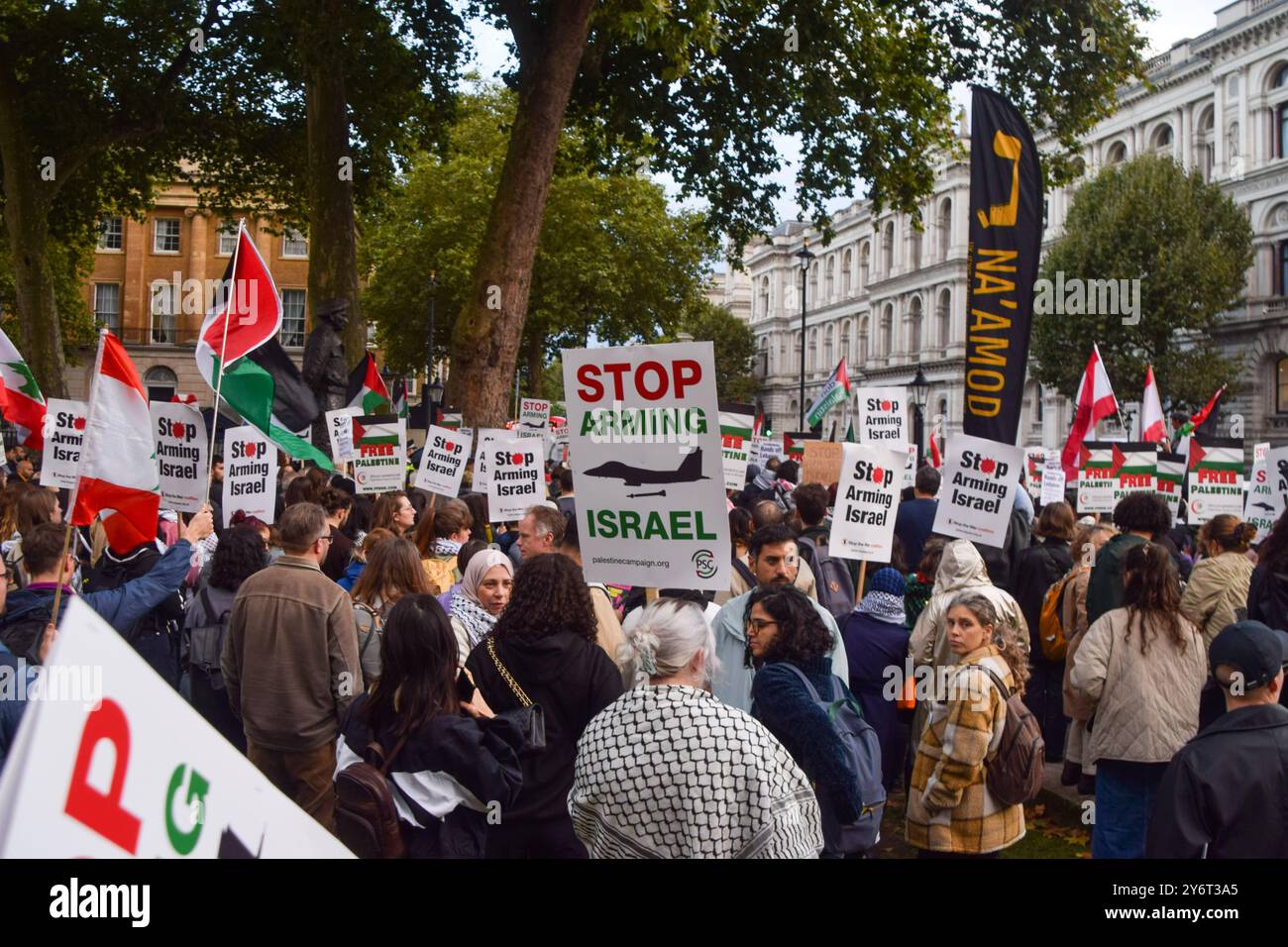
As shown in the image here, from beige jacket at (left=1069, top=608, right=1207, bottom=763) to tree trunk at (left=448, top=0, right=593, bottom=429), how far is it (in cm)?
905

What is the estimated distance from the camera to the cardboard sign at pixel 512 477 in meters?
9.61

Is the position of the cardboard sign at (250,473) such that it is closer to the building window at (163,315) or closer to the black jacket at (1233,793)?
the black jacket at (1233,793)

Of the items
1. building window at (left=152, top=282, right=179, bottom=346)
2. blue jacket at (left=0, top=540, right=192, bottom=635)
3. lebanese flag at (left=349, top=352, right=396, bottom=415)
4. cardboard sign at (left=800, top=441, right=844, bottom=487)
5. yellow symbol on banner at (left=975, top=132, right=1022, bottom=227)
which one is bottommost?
blue jacket at (left=0, top=540, right=192, bottom=635)

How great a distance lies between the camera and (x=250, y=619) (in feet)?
16.3

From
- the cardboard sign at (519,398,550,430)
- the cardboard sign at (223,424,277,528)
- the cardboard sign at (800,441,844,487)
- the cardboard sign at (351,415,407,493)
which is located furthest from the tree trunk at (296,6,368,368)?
the cardboard sign at (223,424,277,528)

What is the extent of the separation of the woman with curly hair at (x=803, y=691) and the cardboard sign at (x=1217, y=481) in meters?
8.06

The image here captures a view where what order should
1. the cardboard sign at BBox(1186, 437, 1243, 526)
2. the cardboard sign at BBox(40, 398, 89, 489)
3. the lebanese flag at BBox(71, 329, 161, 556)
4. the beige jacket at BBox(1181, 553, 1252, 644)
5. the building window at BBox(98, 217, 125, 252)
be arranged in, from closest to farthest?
the lebanese flag at BBox(71, 329, 161, 556) → the beige jacket at BBox(1181, 553, 1252, 644) → the cardboard sign at BBox(40, 398, 89, 489) → the cardboard sign at BBox(1186, 437, 1243, 526) → the building window at BBox(98, 217, 125, 252)

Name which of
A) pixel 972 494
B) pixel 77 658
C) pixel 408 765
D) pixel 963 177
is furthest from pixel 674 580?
pixel 963 177

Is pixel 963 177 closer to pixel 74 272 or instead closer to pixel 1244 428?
pixel 1244 428

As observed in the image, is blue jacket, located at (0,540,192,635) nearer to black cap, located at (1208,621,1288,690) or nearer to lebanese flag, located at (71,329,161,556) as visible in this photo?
lebanese flag, located at (71,329,161,556)

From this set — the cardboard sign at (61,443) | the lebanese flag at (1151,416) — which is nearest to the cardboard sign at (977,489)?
the cardboard sign at (61,443)

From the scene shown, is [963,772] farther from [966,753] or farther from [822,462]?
[822,462]

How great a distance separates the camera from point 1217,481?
11109mm

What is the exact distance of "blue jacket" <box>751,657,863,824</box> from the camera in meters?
3.77
